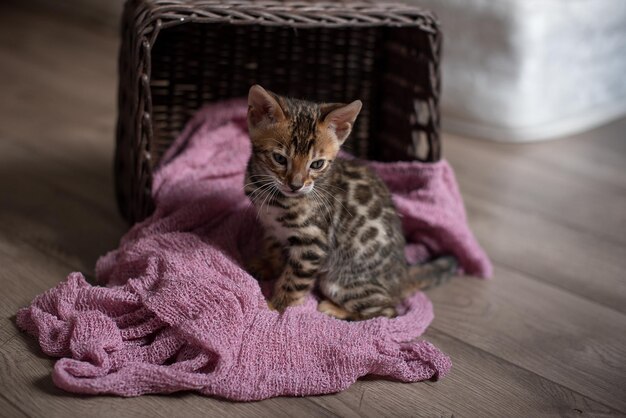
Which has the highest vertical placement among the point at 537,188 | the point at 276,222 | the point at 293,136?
the point at 293,136

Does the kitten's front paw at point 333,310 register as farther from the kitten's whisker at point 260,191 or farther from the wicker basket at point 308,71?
the wicker basket at point 308,71

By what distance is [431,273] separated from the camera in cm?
199

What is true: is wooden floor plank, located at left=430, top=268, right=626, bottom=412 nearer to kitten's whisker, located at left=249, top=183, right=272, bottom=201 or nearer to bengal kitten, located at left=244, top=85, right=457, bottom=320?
bengal kitten, located at left=244, top=85, right=457, bottom=320

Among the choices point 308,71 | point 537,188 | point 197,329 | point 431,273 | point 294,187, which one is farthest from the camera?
point 537,188

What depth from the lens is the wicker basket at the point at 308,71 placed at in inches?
78.6

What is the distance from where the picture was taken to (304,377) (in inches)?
61.1

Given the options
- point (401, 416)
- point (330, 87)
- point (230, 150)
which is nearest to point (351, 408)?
point (401, 416)

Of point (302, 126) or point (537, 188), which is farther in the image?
point (537, 188)

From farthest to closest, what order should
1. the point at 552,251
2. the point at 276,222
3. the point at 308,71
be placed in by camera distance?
the point at 308,71, the point at 552,251, the point at 276,222

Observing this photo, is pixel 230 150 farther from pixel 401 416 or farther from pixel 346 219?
pixel 401 416

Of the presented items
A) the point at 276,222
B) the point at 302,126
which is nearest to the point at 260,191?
the point at 276,222

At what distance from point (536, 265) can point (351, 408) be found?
0.89 metres

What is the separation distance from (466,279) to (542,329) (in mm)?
273

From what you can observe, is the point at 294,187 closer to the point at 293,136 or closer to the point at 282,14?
the point at 293,136
